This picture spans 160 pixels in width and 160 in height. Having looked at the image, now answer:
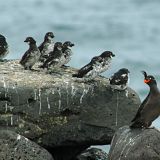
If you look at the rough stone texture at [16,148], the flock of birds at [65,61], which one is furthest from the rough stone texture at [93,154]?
the rough stone texture at [16,148]

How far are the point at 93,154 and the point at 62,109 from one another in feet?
11.7

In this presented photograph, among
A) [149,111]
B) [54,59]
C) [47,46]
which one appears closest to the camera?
[149,111]

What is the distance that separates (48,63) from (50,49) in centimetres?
327

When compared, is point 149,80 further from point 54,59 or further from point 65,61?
point 65,61

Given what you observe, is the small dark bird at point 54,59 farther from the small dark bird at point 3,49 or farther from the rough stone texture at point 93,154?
the rough stone texture at point 93,154

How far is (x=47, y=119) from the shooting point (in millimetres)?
27141

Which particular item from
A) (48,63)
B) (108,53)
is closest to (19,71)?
(48,63)

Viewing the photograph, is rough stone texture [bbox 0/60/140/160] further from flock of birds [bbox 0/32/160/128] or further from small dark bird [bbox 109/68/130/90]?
flock of birds [bbox 0/32/160/128]

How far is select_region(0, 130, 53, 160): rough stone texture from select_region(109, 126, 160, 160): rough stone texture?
2073 mm

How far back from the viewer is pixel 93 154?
99.7 feet

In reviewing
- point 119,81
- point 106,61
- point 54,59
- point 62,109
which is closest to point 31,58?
point 54,59

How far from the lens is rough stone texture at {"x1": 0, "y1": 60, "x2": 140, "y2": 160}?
88.0 ft

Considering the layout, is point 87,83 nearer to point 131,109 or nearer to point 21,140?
point 131,109

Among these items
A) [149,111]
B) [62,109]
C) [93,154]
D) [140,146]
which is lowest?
[93,154]
